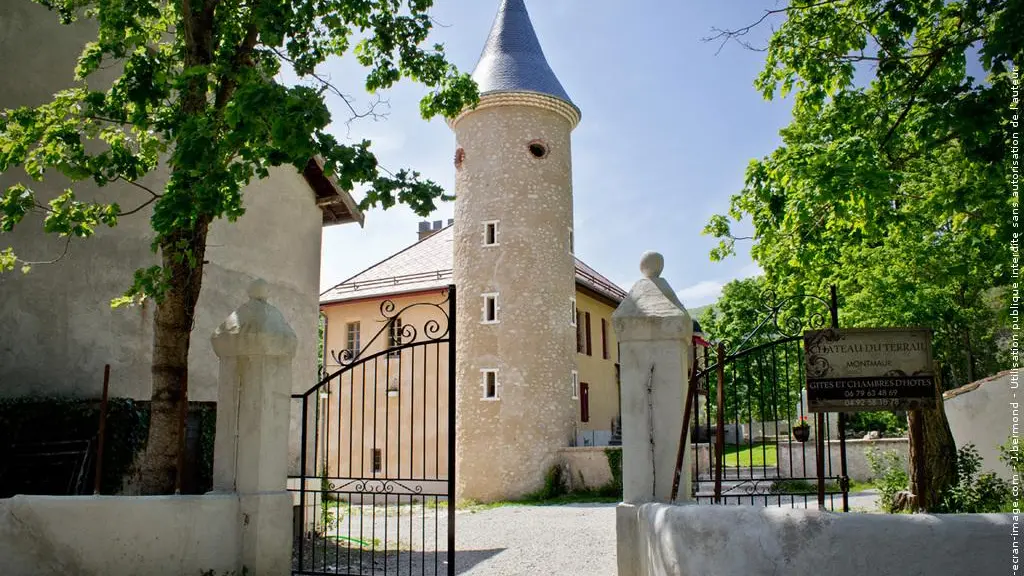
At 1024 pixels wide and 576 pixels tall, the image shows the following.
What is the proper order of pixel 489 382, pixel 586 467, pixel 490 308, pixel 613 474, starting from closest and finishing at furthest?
pixel 613 474
pixel 586 467
pixel 489 382
pixel 490 308

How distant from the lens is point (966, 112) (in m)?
6.55

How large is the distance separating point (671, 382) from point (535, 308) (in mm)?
17861

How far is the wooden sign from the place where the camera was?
582 centimetres

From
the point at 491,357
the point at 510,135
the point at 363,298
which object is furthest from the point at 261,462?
the point at 363,298

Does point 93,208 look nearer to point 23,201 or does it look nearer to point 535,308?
point 23,201

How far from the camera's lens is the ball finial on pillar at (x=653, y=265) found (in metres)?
7.54

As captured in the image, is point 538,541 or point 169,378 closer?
point 169,378

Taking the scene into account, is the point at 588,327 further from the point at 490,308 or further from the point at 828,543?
the point at 828,543

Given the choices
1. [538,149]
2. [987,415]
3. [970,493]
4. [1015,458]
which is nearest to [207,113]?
[970,493]

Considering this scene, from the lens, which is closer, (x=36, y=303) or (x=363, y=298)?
(x=36, y=303)

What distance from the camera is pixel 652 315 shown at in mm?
7074

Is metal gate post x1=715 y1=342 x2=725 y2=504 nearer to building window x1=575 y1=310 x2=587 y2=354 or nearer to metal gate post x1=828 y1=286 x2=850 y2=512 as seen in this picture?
metal gate post x1=828 y1=286 x2=850 y2=512

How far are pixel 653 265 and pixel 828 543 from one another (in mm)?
3242

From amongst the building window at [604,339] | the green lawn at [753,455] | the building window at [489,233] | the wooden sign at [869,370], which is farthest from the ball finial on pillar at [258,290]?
the building window at [604,339]
